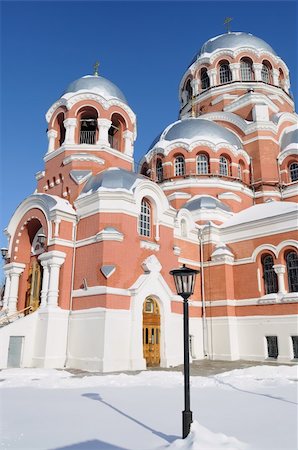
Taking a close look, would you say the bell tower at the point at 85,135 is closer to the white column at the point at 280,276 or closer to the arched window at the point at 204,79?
the white column at the point at 280,276

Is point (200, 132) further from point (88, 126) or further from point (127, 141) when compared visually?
point (88, 126)

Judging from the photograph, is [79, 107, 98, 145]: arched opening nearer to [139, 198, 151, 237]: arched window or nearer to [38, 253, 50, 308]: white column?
[139, 198, 151, 237]: arched window

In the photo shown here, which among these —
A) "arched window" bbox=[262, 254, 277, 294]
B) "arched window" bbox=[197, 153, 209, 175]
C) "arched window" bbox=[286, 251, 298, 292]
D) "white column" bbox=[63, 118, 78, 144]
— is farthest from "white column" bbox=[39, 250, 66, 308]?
"arched window" bbox=[197, 153, 209, 175]

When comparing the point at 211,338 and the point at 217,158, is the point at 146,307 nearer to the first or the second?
the point at 211,338

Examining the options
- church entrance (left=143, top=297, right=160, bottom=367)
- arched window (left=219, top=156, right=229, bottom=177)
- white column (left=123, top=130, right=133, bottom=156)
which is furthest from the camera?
arched window (left=219, top=156, right=229, bottom=177)

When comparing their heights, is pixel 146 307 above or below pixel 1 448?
above

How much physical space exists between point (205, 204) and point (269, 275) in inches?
208

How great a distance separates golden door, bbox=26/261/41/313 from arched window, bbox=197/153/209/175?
1127 centimetres

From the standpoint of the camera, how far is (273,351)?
1659cm

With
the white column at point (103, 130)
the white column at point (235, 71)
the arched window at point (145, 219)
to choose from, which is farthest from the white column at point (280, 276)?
the white column at point (235, 71)

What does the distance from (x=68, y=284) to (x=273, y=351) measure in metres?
9.31

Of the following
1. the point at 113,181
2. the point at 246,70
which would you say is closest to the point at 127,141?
the point at 113,181

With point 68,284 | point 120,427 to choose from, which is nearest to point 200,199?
point 68,284

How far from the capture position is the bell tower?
1769 centimetres
